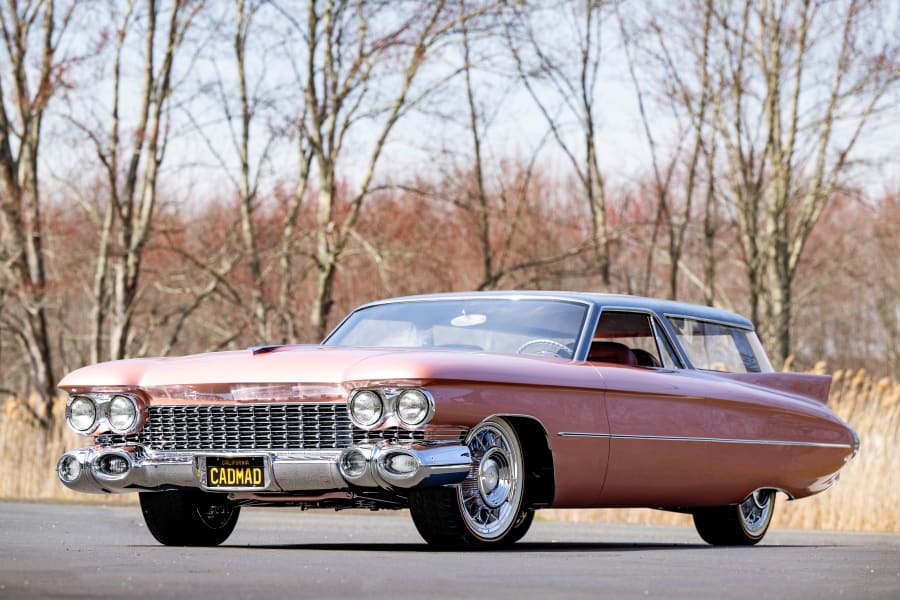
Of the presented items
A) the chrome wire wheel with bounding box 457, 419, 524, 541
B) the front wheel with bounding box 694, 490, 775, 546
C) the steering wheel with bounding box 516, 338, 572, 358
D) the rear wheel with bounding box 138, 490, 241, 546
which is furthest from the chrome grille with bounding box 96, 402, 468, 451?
the front wheel with bounding box 694, 490, 775, 546

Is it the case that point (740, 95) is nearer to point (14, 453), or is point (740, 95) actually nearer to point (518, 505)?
point (14, 453)

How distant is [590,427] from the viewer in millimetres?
8734

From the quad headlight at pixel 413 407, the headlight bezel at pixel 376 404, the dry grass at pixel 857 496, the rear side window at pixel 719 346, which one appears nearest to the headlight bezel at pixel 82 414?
the headlight bezel at pixel 376 404

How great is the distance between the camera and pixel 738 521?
10547 millimetres

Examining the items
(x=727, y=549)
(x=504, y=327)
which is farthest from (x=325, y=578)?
(x=727, y=549)

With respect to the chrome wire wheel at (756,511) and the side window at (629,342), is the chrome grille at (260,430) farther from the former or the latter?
the chrome wire wheel at (756,511)

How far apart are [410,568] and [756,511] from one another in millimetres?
4505

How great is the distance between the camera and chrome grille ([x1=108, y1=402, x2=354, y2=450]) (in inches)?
314

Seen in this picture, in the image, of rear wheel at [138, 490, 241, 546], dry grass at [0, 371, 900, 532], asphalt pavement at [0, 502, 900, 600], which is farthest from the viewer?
dry grass at [0, 371, 900, 532]

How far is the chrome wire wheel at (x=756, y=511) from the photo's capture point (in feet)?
34.9

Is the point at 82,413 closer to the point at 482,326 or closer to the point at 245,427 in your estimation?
the point at 245,427

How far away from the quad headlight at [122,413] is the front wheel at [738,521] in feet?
13.0

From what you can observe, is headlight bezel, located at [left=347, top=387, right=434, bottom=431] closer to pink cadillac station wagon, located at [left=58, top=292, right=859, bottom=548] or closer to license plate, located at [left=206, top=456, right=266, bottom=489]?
pink cadillac station wagon, located at [left=58, top=292, right=859, bottom=548]

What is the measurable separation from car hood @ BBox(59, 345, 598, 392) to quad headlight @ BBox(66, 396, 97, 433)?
7cm
